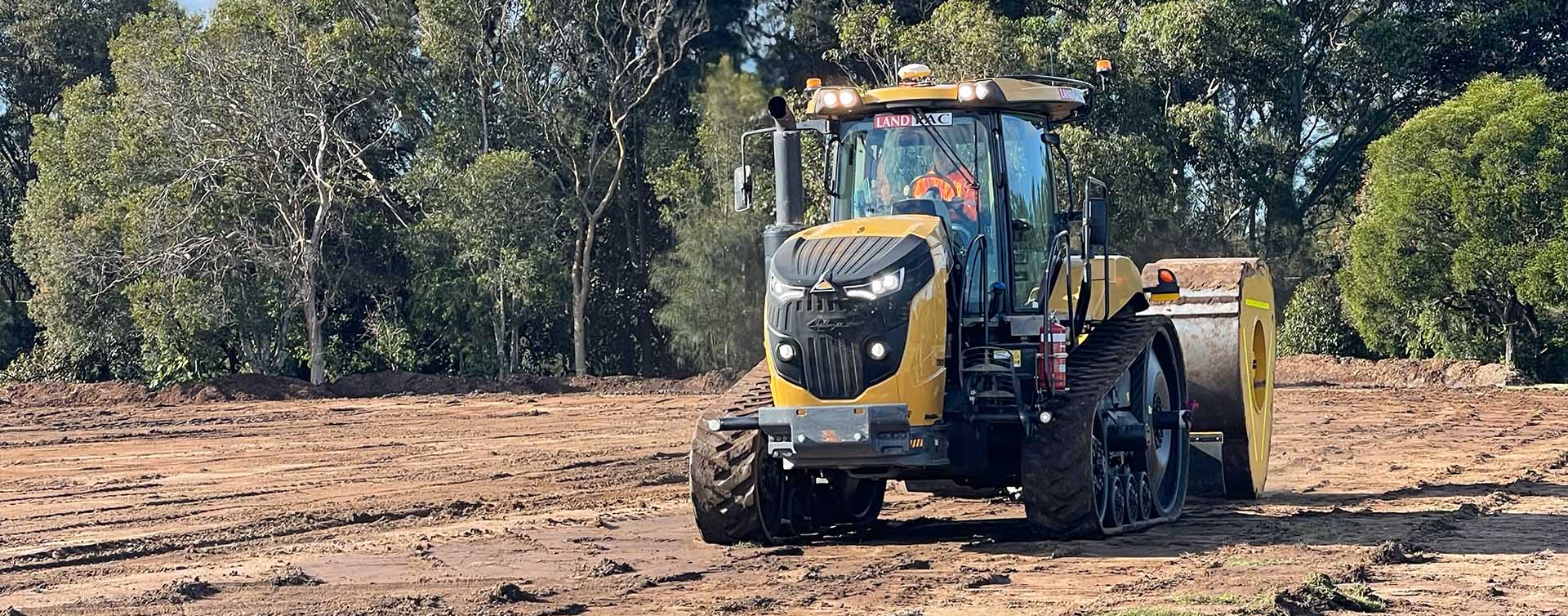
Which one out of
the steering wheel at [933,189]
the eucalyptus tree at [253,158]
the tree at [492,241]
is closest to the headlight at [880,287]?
the steering wheel at [933,189]

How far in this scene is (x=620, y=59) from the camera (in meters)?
39.7

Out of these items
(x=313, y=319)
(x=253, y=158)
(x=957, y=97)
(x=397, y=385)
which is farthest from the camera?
(x=313, y=319)

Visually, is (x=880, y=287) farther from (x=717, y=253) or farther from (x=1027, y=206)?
(x=717, y=253)

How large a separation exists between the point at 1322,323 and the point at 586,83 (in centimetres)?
1627

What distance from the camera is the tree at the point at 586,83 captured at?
38.8 meters

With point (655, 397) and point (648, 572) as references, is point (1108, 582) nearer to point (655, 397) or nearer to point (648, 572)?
point (648, 572)

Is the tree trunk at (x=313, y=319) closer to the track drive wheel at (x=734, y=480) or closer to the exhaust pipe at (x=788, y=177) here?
the exhaust pipe at (x=788, y=177)

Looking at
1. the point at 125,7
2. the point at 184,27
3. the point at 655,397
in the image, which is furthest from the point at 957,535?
the point at 125,7

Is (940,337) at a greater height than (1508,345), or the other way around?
(940,337)

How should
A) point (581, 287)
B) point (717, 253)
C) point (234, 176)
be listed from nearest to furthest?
point (717, 253)
point (234, 176)
point (581, 287)

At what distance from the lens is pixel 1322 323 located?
36.7 m

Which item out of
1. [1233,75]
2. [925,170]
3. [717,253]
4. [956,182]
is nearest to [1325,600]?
[956,182]

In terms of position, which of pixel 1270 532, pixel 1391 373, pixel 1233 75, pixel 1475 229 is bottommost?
pixel 1270 532

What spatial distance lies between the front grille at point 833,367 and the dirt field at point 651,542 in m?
1.00
